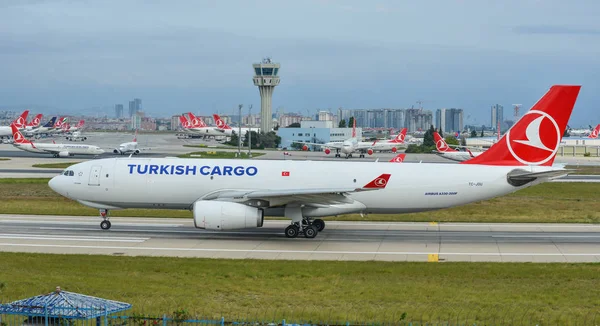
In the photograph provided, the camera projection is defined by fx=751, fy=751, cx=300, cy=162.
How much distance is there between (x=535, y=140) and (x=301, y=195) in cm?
1178

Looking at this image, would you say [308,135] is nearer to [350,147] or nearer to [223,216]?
[350,147]

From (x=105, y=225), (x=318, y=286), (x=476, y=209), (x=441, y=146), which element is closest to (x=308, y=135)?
(x=441, y=146)

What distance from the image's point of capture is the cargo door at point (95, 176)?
3578cm

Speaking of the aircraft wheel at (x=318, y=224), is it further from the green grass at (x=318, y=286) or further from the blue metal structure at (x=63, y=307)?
the blue metal structure at (x=63, y=307)

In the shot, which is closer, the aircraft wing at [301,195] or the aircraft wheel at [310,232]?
the aircraft wing at [301,195]

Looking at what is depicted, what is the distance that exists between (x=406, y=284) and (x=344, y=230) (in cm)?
1416

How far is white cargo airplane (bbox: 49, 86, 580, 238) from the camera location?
115 ft

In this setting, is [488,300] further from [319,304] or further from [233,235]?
[233,235]

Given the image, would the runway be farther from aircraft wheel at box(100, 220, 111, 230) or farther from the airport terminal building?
the airport terminal building

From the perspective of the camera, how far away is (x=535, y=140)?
117 feet

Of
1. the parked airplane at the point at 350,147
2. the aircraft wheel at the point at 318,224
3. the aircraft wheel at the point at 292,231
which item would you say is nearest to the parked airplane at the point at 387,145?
the parked airplane at the point at 350,147

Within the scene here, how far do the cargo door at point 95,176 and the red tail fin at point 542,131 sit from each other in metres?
19.1

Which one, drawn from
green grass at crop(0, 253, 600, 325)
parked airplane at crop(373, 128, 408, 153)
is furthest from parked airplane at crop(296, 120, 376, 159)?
green grass at crop(0, 253, 600, 325)

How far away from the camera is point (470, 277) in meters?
25.3
